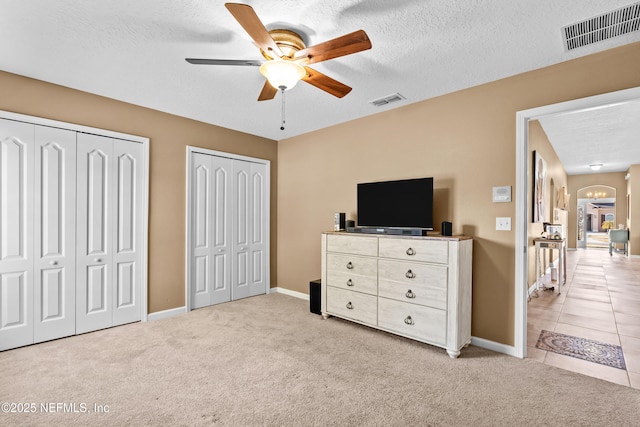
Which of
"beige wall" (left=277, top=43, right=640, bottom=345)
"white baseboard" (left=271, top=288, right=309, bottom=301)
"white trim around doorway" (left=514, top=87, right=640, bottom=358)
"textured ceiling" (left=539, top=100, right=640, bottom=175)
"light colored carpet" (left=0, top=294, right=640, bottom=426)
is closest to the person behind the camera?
"light colored carpet" (left=0, top=294, right=640, bottom=426)

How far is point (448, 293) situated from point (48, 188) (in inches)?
158

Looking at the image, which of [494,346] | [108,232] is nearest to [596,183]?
[494,346]

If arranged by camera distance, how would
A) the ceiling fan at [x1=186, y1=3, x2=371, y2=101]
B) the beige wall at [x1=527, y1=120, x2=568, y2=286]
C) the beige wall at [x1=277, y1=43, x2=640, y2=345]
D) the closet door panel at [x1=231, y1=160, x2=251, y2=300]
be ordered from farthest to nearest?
the closet door panel at [x1=231, y1=160, x2=251, y2=300] → the beige wall at [x1=527, y1=120, x2=568, y2=286] → the beige wall at [x1=277, y1=43, x2=640, y2=345] → the ceiling fan at [x1=186, y1=3, x2=371, y2=101]

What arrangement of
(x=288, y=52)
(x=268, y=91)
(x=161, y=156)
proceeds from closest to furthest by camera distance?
(x=288, y=52), (x=268, y=91), (x=161, y=156)

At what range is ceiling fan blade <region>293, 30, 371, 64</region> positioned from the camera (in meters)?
1.72

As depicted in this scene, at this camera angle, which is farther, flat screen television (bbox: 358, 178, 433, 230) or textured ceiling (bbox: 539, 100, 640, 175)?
textured ceiling (bbox: 539, 100, 640, 175)

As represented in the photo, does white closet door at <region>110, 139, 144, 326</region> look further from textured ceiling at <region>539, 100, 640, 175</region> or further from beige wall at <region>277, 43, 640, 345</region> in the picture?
textured ceiling at <region>539, 100, 640, 175</region>

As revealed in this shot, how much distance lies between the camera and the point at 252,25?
1.64 m

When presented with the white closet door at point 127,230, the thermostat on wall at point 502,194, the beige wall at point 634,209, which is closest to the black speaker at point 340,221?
the thermostat on wall at point 502,194

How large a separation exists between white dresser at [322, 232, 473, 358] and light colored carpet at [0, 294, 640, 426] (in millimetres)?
199

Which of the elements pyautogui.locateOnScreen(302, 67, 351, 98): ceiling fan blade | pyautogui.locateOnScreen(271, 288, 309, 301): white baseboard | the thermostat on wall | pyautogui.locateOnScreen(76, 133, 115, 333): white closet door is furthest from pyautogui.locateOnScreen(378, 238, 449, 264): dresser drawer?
pyautogui.locateOnScreen(76, 133, 115, 333): white closet door

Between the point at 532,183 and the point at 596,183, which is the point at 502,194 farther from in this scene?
the point at 596,183

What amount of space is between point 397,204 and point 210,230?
8.53 feet

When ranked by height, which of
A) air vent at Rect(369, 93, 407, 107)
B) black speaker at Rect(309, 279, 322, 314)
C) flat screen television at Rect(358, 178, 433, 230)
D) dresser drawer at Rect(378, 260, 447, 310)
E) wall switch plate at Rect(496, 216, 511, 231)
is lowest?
black speaker at Rect(309, 279, 322, 314)
